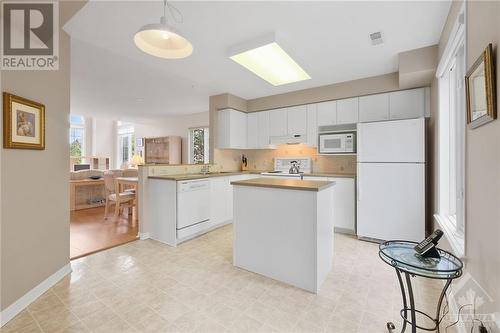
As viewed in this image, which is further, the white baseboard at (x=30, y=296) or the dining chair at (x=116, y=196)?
the dining chair at (x=116, y=196)

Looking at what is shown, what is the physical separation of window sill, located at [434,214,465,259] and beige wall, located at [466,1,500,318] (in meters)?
0.17

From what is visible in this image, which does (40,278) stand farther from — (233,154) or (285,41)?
(233,154)

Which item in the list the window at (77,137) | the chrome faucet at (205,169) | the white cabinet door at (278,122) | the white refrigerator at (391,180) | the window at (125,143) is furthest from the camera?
the window at (125,143)

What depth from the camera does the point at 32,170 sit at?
6.20 feet

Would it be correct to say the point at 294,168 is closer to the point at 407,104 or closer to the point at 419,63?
the point at 407,104

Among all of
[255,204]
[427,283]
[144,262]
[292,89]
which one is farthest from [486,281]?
[292,89]

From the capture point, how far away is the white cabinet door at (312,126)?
4.15 meters

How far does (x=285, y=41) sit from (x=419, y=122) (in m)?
2.05

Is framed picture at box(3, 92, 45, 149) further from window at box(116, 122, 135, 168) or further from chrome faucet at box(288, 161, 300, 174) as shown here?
window at box(116, 122, 135, 168)

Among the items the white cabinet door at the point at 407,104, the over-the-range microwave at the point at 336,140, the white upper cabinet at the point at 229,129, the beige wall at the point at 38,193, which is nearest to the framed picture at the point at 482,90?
the white cabinet door at the point at 407,104

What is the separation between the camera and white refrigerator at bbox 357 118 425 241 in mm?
2924

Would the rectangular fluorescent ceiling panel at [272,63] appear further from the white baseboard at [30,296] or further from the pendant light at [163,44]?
the white baseboard at [30,296]

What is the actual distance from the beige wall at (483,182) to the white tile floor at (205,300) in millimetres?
780

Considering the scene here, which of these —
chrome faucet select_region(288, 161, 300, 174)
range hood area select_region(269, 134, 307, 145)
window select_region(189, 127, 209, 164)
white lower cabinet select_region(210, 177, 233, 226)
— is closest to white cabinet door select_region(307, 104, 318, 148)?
range hood area select_region(269, 134, 307, 145)
